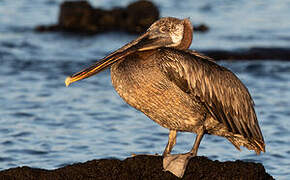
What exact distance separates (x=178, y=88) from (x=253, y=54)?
29.7 feet

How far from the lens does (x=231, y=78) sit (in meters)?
6.69

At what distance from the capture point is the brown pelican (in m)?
6.35

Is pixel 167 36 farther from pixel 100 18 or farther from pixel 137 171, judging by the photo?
pixel 100 18

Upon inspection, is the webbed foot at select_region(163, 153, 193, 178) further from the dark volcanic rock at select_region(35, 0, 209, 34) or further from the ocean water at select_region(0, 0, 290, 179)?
the dark volcanic rock at select_region(35, 0, 209, 34)

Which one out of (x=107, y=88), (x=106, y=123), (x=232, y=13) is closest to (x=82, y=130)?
(x=106, y=123)

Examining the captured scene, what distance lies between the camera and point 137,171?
20.4ft

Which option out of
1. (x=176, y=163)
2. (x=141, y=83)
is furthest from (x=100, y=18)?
(x=176, y=163)

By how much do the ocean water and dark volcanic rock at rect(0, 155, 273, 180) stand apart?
209 centimetres

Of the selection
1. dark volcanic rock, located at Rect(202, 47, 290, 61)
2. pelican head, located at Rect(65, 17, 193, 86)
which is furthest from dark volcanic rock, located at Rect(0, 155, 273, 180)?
dark volcanic rock, located at Rect(202, 47, 290, 61)

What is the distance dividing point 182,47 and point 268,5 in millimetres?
15493

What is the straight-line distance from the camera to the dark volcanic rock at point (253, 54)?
15031mm

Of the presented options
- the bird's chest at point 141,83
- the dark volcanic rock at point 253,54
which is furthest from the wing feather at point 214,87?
the dark volcanic rock at point 253,54

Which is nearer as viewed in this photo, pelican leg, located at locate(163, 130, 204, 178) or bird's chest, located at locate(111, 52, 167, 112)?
pelican leg, located at locate(163, 130, 204, 178)

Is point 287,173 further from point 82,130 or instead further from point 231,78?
point 82,130
